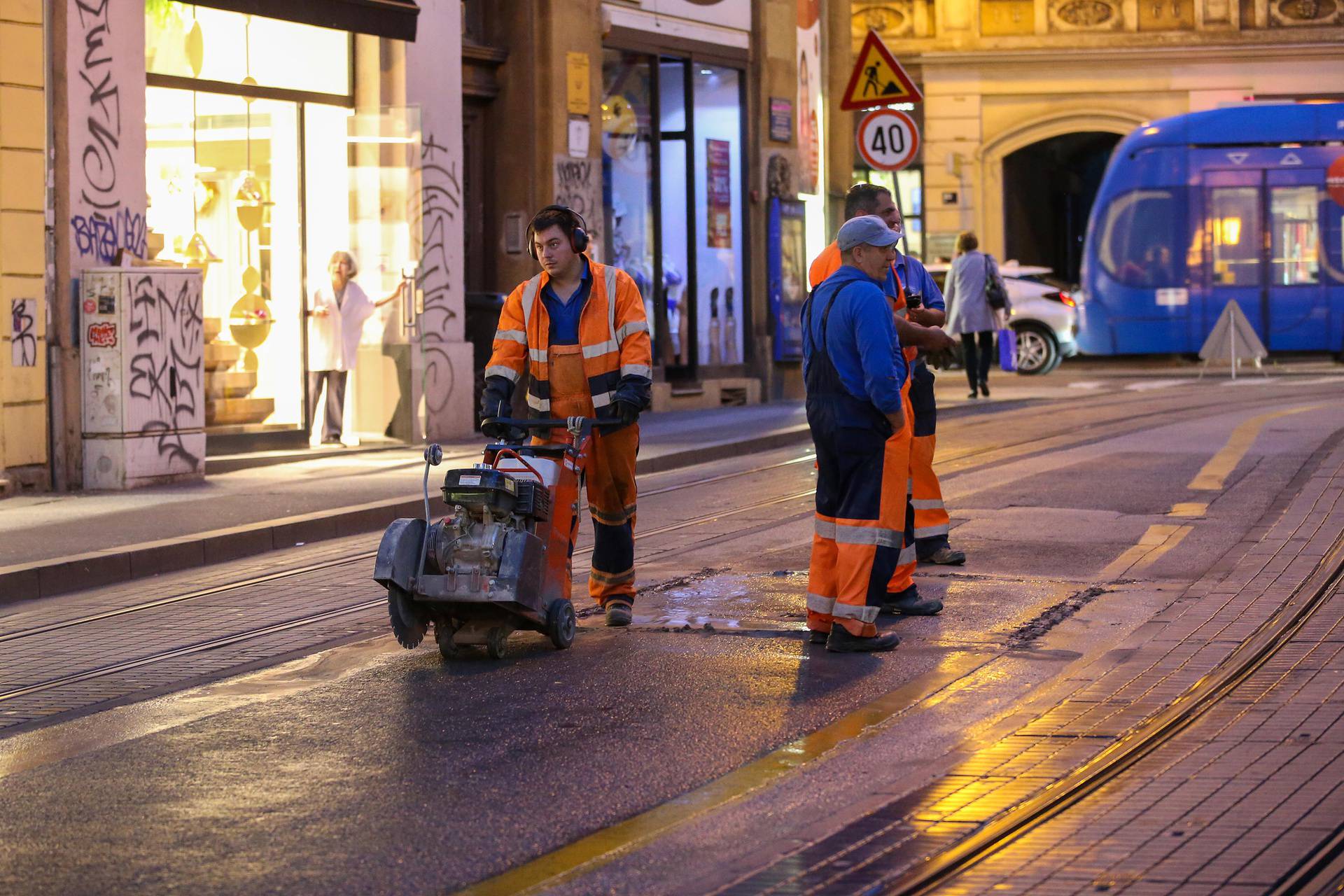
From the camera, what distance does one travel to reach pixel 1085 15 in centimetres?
3594

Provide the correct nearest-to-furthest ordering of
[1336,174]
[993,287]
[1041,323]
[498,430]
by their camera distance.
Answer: [498,430] < [993,287] < [1336,174] < [1041,323]

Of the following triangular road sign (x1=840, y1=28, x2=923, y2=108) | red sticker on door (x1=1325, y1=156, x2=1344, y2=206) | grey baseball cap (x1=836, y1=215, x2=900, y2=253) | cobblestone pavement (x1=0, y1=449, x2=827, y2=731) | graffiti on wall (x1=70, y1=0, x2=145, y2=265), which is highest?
triangular road sign (x1=840, y1=28, x2=923, y2=108)

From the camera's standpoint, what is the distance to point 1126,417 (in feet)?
60.6

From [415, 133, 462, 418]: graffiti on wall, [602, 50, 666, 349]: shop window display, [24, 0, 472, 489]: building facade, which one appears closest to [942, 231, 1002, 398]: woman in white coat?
[602, 50, 666, 349]: shop window display

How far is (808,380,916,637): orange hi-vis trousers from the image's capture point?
296 inches

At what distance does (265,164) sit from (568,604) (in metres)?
9.79

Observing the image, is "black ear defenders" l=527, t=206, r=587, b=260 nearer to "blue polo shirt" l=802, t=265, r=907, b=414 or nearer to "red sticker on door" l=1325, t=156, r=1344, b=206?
"blue polo shirt" l=802, t=265, r=907, b=414

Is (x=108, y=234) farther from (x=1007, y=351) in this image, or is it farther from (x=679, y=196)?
(x=1007, y=351)

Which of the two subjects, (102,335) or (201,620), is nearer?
(201,620)

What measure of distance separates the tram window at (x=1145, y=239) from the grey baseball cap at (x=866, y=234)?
2062cm

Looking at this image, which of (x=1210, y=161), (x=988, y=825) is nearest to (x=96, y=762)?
(x=988, y=825)

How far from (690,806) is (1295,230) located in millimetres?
23357

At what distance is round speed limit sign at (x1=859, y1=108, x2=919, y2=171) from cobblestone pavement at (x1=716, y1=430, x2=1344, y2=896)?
11.3m

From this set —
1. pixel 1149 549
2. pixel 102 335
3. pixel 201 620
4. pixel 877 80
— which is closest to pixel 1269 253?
pixel 877 80
